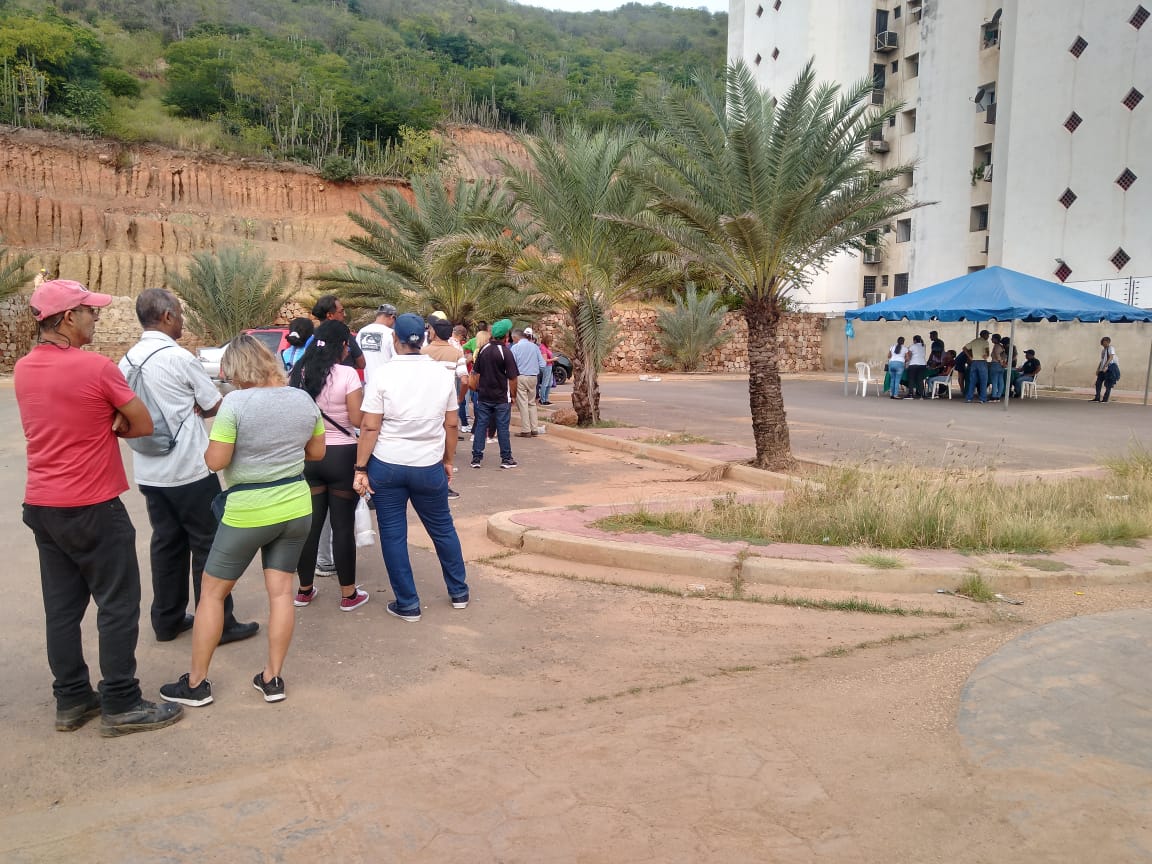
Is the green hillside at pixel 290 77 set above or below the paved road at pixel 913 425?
above

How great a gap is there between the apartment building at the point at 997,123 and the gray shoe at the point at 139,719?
96.4ft

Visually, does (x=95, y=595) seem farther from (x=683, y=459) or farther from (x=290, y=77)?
(x=290, y=77)

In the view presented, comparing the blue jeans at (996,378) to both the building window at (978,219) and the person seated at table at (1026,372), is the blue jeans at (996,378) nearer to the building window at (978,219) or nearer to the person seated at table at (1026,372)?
the person seated at table at (1026,372)

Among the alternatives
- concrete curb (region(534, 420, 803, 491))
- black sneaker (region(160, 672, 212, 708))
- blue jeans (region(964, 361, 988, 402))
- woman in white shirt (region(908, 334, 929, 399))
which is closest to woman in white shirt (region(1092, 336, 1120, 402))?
blue jeans (region(964, 361, 988, 402))

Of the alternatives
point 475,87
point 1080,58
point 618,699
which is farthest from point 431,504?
point 475,87

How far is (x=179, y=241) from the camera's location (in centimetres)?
4334

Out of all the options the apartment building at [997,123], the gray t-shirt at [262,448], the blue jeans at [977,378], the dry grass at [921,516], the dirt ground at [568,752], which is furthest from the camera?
the apartment building at [997,123]

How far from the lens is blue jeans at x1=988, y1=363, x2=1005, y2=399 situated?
2214cm

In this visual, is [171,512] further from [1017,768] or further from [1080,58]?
[1080,58]

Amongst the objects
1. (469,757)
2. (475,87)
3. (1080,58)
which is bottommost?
(469,757)

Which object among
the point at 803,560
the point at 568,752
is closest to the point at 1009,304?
the point at 803,560

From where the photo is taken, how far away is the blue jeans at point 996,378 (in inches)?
872

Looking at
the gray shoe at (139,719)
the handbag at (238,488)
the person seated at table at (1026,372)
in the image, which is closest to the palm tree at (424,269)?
the handbag at (238,488)

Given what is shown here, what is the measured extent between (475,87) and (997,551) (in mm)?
66551
